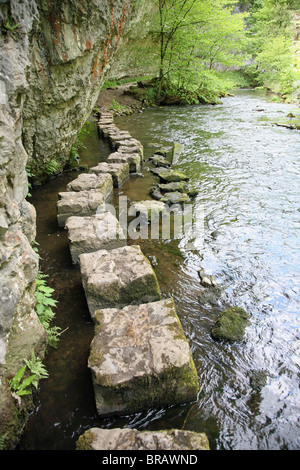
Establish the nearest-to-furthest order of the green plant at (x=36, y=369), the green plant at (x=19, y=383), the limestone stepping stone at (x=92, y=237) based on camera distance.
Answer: the green plant at (x=19, y=383) → the green plant at (x=36, y=369) → the limestone stepping stone at (x=92, y=237)

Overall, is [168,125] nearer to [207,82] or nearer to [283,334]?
[207,82]

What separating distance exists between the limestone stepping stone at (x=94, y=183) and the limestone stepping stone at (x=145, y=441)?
3.76 meters

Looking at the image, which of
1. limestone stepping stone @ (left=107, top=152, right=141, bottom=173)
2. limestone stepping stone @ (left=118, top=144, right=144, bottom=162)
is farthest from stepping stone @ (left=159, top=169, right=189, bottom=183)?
limestone stepping stone @ (left=118, top=144, right=144, bottom=162)

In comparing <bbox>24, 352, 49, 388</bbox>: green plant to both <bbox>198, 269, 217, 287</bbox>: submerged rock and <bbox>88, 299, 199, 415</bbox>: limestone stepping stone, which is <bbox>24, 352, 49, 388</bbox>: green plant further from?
<bbox>198, 269, 217, 287</bbox>: submerged rock

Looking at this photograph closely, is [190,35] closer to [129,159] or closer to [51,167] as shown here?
[129,159]

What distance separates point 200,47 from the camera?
16.4 m

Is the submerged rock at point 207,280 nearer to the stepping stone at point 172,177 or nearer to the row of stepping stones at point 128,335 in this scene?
the row of stepping stones at point 128,335

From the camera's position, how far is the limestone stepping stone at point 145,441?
1606mm

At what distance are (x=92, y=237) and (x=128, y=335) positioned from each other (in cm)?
160

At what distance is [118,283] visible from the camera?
2795 mm

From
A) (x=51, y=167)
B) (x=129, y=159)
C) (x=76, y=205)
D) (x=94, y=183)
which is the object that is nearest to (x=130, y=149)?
(x=129, y=159)

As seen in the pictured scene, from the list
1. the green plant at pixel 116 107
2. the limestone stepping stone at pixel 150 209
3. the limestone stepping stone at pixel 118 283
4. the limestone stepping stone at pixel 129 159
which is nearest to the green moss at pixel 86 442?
the limestone stepping stone at pixel 118 283
